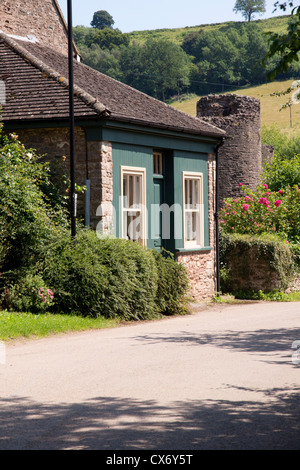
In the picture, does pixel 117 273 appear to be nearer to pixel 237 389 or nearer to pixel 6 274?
pixel 6 274

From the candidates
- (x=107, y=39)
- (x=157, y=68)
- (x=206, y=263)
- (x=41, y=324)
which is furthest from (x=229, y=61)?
(x=41, y=324)

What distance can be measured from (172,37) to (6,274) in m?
135

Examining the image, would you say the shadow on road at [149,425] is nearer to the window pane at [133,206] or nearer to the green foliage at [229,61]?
the window pane at [133,206]

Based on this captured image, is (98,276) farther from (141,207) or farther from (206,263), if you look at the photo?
(206,263)

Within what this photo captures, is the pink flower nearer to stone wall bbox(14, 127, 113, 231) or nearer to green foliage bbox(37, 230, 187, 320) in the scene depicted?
stone wall bbox(14, 127, 113, 231)

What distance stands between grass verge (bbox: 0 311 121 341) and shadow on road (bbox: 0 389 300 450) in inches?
173

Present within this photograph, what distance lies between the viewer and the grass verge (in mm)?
11367

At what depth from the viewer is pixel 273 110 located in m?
99.1

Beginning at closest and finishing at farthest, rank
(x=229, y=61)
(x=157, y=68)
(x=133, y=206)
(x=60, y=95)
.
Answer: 1. (x=60, y=95)
2. (x=133, y=206)
3. (x=157, y=68)
4. (x=229, y=61)

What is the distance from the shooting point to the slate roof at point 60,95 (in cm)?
1617

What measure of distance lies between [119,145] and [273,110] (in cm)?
8583

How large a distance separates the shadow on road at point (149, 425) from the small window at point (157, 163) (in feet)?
39.7

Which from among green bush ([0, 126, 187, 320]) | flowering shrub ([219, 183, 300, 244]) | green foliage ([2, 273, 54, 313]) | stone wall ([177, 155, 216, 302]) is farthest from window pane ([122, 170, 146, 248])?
flowering shrub ([219, 183, 300, 244])
